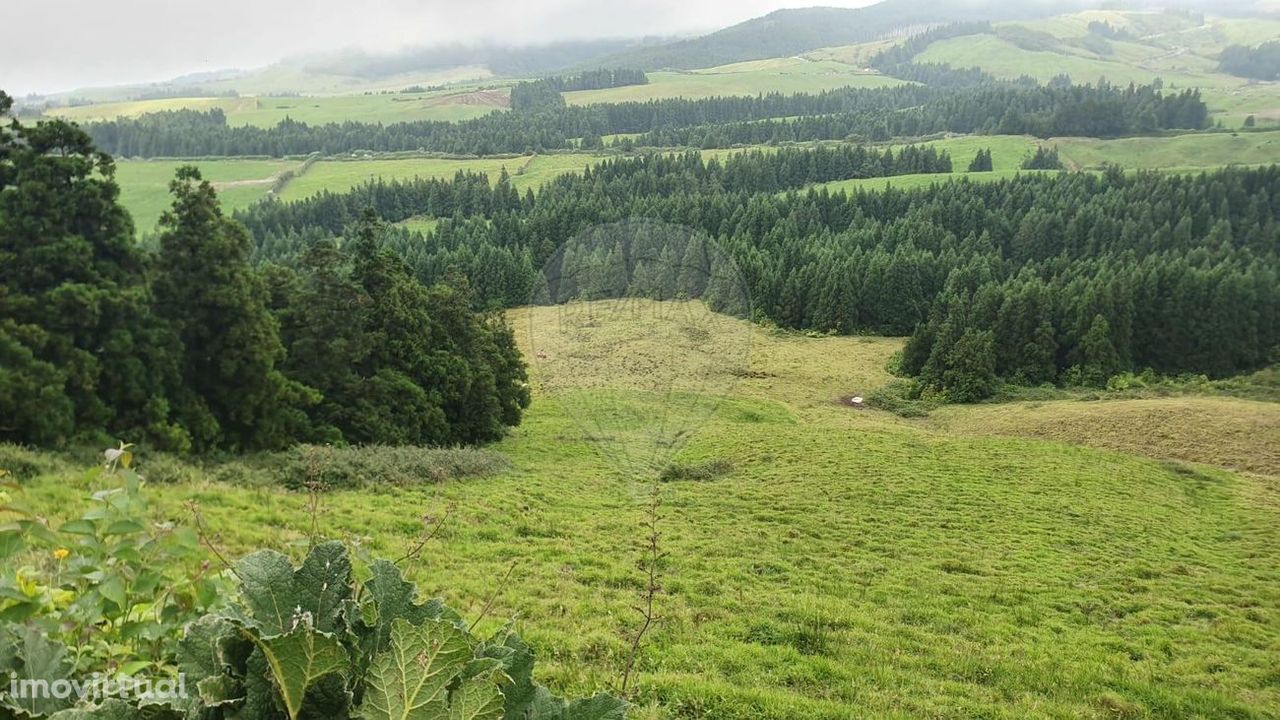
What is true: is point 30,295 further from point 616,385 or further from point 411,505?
point 616,385

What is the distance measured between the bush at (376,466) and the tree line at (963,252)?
32536 millimetres

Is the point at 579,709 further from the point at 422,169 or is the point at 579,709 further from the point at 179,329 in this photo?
the point at 422,169

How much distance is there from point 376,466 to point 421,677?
21490 millimetres

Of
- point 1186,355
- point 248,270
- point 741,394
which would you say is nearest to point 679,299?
point 248,270

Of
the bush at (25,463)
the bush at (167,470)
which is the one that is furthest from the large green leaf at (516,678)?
the bush at (167,470)

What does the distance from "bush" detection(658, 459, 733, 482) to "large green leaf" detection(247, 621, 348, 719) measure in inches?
1034

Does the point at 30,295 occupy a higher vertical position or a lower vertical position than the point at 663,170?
lower

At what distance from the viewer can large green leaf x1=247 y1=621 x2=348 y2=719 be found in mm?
1744

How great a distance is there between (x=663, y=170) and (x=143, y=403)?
111 metres

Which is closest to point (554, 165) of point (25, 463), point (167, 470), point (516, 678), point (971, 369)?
point (971, 369)

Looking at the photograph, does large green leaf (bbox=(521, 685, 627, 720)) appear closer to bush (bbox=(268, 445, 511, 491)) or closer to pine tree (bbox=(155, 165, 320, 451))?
bush (bbox=(268, 445, 511, 491))

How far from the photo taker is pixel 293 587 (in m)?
2.12

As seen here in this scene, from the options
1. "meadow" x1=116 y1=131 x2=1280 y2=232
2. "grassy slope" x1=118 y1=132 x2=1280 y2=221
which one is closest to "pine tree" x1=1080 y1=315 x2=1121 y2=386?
"meadow" x1=116 y1=131 x2=1280 y2=232

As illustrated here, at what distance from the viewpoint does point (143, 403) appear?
805 inches
